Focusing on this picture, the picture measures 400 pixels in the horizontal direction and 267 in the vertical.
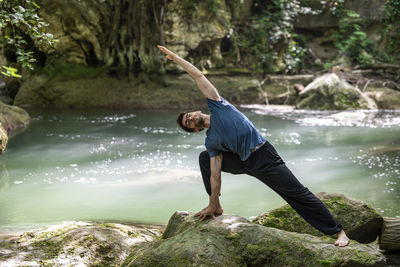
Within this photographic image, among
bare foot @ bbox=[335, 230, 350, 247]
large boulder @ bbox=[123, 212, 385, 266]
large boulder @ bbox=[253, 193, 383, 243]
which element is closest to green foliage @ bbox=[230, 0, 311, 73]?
large boulder @ bbox=[253, 193, 383, 243]

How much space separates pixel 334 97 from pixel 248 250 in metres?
11.1

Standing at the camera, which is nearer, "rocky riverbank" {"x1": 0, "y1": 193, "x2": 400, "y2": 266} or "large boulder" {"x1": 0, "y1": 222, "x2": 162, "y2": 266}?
"rocky riverbank" {"x1": 0, "y1": 193, "x2": 400, "y2": 266}

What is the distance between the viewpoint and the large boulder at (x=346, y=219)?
11.0ft

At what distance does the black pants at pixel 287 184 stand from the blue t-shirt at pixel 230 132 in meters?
0.08

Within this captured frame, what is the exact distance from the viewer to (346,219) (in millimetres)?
3398

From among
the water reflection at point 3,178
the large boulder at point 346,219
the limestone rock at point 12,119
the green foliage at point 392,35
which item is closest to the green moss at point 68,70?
the limestone rock at point 12,119

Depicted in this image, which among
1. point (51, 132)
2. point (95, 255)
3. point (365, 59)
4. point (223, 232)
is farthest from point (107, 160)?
point (365, 59)

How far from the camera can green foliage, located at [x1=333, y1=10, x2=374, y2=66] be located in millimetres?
16547

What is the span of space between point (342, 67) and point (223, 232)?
14.3 m

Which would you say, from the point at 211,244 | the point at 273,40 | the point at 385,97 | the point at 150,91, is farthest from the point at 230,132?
the point at 273,40

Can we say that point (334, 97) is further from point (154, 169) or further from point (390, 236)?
point (390, 236)

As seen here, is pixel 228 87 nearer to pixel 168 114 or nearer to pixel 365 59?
pixel 168 114

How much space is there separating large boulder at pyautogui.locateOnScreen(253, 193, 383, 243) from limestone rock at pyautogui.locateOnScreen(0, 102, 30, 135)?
8.32 m

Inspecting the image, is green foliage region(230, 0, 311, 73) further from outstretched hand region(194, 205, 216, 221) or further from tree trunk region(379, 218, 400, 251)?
outstretched hand region(194, 205, 216, 221)
